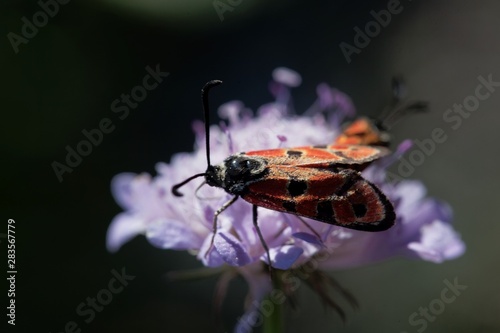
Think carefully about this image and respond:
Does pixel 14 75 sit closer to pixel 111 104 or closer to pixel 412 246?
pixel 111 104

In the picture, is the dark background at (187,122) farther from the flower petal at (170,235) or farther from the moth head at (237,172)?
the moth head at (237,172)

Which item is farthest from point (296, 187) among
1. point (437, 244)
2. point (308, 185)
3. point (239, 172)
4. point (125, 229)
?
point (125, 229)

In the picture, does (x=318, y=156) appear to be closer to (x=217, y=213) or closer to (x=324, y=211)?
(x=324, y=211)

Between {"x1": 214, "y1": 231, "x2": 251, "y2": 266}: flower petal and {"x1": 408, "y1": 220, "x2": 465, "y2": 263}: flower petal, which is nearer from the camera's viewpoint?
{"x1": 214, "y1": 231, "x2": 251, "y2": 266}: flower petal

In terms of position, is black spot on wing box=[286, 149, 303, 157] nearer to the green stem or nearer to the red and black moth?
the red and black moth

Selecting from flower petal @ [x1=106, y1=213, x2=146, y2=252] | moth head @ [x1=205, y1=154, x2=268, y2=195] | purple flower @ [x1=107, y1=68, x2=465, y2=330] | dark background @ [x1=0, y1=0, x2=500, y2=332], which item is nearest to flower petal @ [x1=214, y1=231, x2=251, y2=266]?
purple flower @ [x1=107, y1=68, x2=465, y2=330]

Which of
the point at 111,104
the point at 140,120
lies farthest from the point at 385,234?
the point at 140,120
